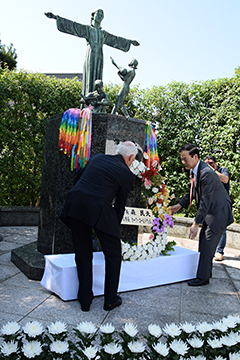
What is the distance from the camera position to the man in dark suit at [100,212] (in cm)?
264

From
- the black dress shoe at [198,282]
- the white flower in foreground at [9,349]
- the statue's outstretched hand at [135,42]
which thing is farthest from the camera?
the statue's outstretched hand at [135,42]

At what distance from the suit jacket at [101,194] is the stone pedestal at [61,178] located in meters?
1.29

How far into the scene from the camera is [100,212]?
8.63 ft

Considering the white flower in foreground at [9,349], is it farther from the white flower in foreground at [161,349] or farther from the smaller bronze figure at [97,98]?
the smaller bronze figure at [97,98]

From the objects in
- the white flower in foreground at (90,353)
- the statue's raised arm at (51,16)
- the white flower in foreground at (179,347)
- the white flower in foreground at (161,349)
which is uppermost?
the statue's raised arm at (51,16)

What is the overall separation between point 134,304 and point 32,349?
1.74 m

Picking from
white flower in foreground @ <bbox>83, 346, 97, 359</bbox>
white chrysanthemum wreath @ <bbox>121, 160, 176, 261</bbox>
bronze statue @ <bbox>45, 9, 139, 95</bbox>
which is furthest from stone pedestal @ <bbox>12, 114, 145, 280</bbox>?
white flower in foreground @ <bbox>83, 346, 97, 359</bbox>

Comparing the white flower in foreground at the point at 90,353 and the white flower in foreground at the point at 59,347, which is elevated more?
the white flower in foreground at the point at 59,347

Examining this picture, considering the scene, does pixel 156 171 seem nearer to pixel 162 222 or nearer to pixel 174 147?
pixel 162 222

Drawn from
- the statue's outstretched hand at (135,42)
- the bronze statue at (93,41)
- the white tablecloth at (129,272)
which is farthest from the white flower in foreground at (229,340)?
the statue's outstretched hand at (135,42)

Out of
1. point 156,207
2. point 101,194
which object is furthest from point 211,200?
point 101,194

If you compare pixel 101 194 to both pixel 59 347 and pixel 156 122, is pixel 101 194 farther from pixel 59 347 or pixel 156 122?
pixel 156 122

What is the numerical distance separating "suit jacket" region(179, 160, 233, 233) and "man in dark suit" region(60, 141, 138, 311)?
3.84ft

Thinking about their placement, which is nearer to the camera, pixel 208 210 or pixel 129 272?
pixel 129 272
